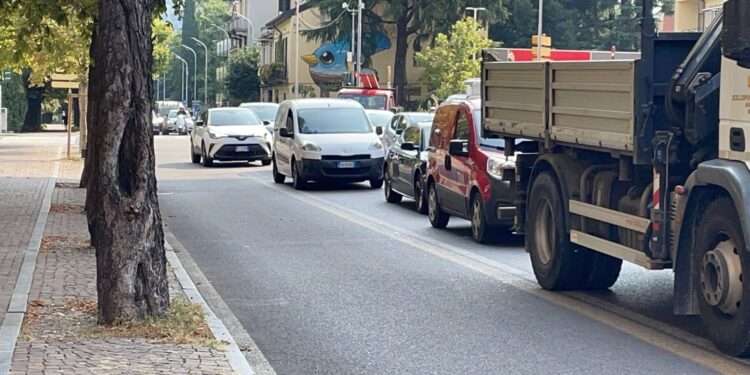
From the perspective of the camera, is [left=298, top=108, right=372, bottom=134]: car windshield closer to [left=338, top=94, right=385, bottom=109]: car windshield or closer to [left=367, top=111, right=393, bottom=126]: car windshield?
[left=367, top=111, right=393, bottom=126]: car windshield

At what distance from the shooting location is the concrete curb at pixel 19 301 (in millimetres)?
8255

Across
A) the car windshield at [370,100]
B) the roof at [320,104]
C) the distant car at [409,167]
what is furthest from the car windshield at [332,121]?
the car windshield at [370,100]

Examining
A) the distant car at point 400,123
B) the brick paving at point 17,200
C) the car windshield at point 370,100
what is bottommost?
the brick paving at point 17,200

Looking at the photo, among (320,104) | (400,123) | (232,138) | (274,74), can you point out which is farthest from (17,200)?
(274,74)

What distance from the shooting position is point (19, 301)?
1041 centimetres

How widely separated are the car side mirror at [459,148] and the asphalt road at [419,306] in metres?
1.12

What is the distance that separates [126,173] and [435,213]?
9.12 meters

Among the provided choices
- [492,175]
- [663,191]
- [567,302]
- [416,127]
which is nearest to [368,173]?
[416,127]

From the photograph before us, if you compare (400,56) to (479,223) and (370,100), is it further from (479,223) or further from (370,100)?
(479,223)

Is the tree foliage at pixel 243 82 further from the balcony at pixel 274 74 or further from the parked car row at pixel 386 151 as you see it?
the parked car row at pixel 386 151

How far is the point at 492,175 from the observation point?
52.3 feet

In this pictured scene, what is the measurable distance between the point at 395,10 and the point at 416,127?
48287mm

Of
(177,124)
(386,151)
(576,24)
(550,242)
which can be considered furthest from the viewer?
(177,124)

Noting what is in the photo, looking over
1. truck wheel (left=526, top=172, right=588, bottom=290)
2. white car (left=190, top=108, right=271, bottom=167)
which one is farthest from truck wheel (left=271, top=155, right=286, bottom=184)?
truck wheel (left=526, top=172, right=588, bottom=290)
